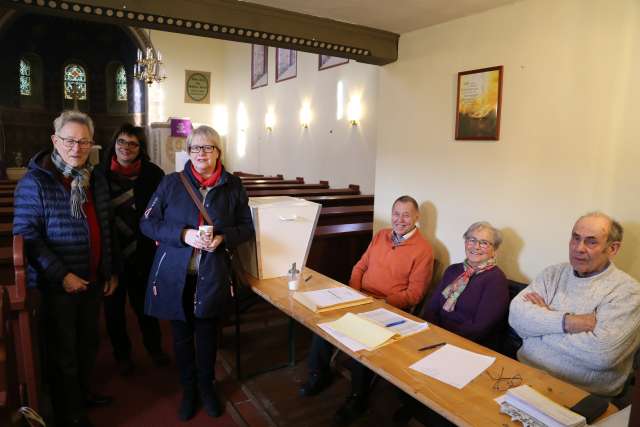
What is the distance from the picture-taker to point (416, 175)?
296cm

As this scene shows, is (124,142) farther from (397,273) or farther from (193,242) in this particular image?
(397,273)

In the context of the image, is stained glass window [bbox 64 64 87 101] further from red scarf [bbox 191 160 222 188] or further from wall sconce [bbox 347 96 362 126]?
red scarf [bbox 191 160 222 188]

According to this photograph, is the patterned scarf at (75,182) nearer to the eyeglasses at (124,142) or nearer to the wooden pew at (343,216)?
the eyeglasses at (124,142)

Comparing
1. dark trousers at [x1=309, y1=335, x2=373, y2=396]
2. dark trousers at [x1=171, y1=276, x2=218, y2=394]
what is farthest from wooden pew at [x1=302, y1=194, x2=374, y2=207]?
dark trousers at [x1=171, y1=276, x2=218, y2=394]

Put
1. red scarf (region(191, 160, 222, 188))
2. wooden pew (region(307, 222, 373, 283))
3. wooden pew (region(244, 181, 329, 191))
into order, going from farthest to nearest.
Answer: wooden pew (region(244, 181, 329, 191))
wooden pew (region(307, 222, 373, 283))
red scarf (region(191, 160, 222, 188))

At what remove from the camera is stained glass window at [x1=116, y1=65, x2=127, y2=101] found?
522 inches

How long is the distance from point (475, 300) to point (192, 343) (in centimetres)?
138

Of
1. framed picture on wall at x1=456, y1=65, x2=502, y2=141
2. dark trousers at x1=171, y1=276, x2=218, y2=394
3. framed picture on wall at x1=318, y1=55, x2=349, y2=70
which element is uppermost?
framed picture on wall at x1=318, y1=55, x2=349, y2=70

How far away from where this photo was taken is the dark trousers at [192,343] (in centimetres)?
210

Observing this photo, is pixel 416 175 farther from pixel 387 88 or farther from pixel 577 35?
pixel 577 35

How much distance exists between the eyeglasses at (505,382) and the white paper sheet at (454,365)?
54 millimetres

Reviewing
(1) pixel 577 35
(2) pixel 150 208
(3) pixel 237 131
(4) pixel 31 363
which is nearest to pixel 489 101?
(1) pixel 577 35

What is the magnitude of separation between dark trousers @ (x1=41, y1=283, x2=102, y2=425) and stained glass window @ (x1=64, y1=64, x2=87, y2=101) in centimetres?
1294

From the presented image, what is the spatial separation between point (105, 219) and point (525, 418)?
1.81 m
